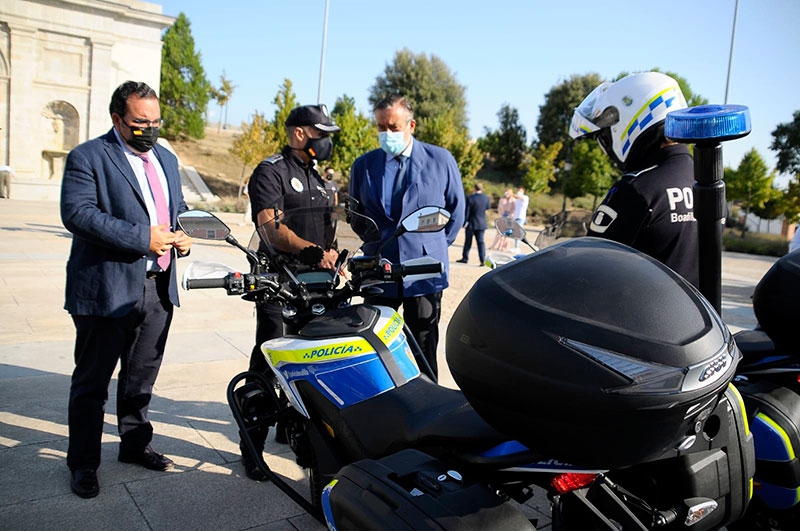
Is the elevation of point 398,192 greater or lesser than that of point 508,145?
lesser

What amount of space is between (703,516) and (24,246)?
11668mm

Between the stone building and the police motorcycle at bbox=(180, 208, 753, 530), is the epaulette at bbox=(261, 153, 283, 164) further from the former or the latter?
the stone building

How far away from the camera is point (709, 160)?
5.77ft

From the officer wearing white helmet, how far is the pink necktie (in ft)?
7.05

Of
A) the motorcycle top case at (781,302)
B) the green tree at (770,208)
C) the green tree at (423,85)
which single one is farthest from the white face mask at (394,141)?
the green tree at (423,85)

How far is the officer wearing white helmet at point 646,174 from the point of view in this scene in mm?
2322

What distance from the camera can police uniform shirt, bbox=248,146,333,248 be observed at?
9.52 ft

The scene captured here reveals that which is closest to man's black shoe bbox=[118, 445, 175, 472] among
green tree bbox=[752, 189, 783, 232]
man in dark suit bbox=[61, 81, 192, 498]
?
man in dark suit bbox=[61, 81, 192, 498]

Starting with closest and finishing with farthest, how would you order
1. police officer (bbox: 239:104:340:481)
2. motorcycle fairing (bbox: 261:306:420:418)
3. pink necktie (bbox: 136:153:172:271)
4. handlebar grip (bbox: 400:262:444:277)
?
1. motorcycle fairing (bbox: 261:306:420:418)
2. handlebar grip (bbox: 400:262:444:277)
3. police officer (bbox: 239:104:340:481)
4. pink necktie (bbox: 136:153:172:271)

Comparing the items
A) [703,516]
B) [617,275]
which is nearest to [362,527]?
[617,275]

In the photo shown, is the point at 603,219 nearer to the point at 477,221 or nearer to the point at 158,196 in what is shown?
the point at 158,196

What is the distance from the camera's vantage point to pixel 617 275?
143 centimetres

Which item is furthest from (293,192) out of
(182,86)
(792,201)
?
(182,86)

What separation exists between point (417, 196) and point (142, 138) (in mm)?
1578
